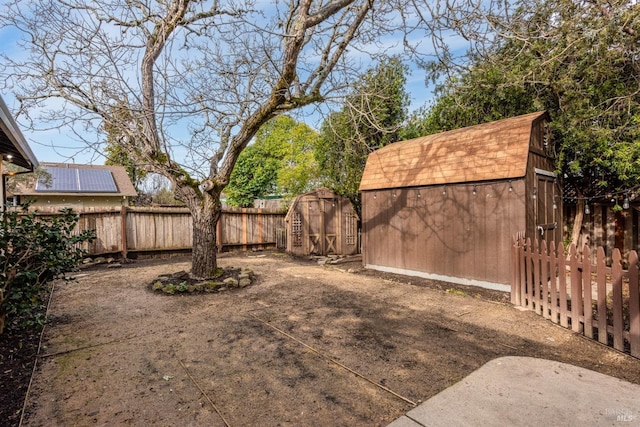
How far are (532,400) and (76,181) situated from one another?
20.2m

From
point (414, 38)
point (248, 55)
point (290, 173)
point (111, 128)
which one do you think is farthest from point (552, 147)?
point (290, 173)

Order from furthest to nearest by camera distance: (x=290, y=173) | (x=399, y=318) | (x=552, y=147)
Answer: (x=290, y=173)
(x=552, y=147)
(x=399, y=318)

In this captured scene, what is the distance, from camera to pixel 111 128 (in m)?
5.78

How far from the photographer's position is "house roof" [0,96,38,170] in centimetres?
368

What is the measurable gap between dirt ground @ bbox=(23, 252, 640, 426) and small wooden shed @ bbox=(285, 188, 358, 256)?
487 centimetres

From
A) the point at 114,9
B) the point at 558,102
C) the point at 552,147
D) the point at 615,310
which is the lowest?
the point at 615,310

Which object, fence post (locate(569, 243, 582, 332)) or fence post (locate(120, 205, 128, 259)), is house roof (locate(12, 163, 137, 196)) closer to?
fence post (locate(120, 205, 128, 259))

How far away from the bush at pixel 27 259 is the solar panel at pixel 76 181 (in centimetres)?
1399

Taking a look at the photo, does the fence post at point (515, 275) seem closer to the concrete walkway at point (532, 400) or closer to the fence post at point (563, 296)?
the fence post at point (563, 296)

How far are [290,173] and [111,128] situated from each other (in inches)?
340

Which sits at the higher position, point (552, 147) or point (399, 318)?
point (552, 147)

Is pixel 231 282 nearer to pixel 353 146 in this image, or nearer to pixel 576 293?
pixel 576 293

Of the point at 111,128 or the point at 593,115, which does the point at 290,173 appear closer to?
the point at 111,128

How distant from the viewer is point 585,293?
3699mm
